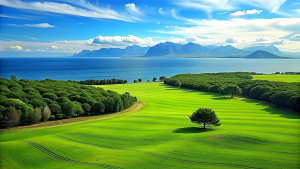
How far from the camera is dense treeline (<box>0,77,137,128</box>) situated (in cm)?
4227

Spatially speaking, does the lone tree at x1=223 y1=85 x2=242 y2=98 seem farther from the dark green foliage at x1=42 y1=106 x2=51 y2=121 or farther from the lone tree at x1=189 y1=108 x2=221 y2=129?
the dark green foliage at x1=42 y1=106 x2=51 y2=121

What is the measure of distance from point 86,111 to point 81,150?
1010 inches

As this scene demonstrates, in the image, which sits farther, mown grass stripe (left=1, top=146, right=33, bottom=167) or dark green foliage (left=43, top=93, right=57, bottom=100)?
dark green foliage (left=43, top=93, right=57, bottom=100)

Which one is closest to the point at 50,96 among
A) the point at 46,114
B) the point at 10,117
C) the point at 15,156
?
the point at 46,114

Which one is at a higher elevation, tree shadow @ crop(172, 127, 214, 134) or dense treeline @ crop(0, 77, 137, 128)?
dense treeline @ crop(0, 77, 137, 128)

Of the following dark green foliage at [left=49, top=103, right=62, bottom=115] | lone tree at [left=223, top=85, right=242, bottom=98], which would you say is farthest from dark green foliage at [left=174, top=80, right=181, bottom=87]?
dark green foliage at [left=49, top=103, right=62, bottom=115]

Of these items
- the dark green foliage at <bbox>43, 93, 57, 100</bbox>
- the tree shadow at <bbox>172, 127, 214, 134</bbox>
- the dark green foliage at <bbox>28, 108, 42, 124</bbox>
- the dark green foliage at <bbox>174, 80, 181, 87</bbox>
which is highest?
the dark green foliage at <bbox>174, 80, 181, 87</bbox>

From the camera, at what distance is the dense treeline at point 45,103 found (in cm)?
4227

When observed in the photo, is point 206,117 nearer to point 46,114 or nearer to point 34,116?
point 46,114

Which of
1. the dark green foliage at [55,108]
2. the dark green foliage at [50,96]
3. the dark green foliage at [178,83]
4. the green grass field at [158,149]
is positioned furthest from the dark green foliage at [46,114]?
the dark green foliage at [178,83]

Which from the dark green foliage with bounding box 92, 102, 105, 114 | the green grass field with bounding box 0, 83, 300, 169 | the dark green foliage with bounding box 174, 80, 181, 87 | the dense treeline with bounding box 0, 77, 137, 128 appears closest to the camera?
the green grass field with bounding box 0, 83, 300, 169

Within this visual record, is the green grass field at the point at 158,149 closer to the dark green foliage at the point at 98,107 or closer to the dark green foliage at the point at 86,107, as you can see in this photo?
the dark green foliage at the point at 86,107

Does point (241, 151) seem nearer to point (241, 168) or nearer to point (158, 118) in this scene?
point (241, 168)

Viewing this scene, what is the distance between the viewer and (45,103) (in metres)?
48.1
